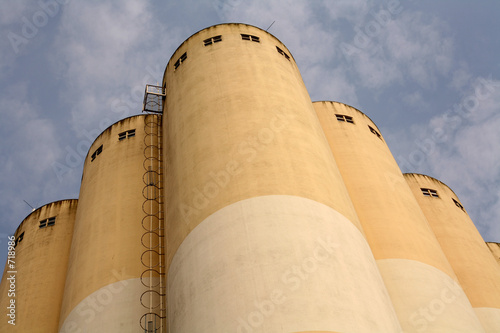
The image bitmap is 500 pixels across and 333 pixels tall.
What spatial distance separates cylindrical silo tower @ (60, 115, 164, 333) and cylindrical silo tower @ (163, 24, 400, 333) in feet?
8.00

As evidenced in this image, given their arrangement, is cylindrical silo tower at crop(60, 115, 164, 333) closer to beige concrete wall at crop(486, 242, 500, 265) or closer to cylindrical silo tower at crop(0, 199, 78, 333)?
cylindrical silo tower at crop(0, 199, 78, 333)

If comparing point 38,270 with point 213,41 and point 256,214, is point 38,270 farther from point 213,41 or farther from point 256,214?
point 213,41

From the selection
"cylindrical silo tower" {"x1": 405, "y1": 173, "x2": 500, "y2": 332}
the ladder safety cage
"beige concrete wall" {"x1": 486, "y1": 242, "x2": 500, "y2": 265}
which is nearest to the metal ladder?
the ladder safety cage

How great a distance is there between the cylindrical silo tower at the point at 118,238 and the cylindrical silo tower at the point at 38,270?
2.48 meters

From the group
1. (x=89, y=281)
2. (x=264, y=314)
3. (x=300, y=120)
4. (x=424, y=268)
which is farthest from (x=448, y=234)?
(x=89, y=281)

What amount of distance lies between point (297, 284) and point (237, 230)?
3062 millimetres

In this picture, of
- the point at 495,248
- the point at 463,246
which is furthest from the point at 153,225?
the point at 495,248

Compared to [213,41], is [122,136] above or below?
below

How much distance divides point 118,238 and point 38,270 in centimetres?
654

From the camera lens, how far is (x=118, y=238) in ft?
75.0

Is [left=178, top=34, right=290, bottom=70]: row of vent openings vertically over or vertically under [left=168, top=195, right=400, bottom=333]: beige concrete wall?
over

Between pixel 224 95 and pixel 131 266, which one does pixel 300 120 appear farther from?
pixel 131 266

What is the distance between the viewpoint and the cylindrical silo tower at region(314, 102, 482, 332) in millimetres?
20484

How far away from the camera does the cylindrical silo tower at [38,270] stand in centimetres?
2409
